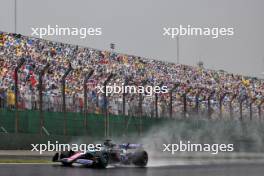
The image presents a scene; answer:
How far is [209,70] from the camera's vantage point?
57.3 m

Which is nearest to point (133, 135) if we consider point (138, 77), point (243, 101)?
point (243, 101)

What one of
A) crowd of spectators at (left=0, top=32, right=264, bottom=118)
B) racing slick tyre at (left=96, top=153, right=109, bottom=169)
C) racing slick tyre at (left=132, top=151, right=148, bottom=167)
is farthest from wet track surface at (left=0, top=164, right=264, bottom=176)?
crowd of spectators at (left=0, top=32, right=264, bottom=118)

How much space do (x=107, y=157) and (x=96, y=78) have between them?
58.2ft

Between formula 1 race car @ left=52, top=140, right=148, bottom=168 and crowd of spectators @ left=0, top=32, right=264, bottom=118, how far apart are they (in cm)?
705

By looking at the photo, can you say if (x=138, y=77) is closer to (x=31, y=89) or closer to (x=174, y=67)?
(x=174, y=67)

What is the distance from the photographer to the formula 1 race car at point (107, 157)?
1991cm

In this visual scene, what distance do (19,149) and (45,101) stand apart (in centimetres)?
254

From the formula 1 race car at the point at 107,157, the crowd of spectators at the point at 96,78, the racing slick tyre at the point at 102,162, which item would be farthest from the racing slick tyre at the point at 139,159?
the crowd of spectators at the point at 96,78

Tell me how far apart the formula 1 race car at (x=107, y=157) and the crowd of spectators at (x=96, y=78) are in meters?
7.05

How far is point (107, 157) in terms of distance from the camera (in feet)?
67.6

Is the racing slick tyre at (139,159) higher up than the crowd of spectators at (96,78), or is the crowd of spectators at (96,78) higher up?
the crowd of spectators at (96,78)

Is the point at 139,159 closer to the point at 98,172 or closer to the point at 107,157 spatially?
the point at 107,157

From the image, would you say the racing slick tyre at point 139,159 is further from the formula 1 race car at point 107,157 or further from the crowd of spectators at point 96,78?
the crowd of spectators at point 96,78

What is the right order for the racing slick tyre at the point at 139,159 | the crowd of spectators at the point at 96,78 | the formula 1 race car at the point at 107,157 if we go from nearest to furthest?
the formula 1 race car at the point at 107,157 → the racing slick tyre at the point at 139,159 → the crowd of spectators at the point at 96,78
